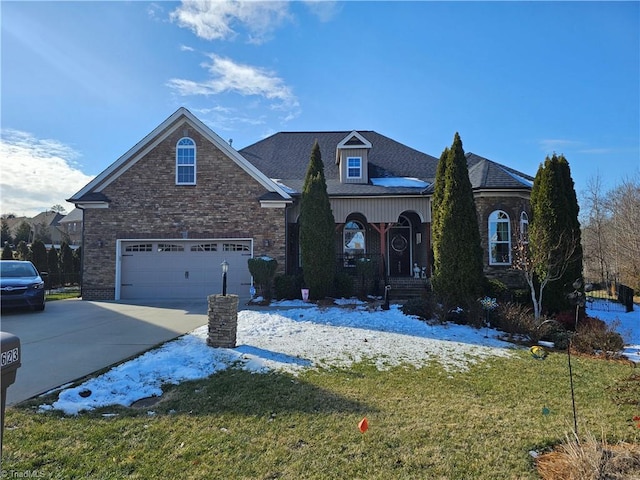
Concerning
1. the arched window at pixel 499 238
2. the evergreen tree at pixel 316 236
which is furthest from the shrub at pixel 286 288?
the arched window at pixel 499 238

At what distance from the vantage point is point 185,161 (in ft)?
49.8

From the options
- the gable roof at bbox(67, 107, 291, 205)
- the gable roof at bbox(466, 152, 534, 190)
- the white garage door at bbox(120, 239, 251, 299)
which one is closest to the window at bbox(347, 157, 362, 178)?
the gable roof at bbox(67, 107, 291, 205)

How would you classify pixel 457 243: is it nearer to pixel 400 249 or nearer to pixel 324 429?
pixel 400 249

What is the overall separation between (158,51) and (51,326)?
7.21 meters

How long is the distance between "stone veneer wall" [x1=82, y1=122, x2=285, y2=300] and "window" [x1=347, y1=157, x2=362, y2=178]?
161 inches

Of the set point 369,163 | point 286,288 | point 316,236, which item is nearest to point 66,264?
point 286,288

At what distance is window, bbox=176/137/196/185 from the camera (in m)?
15.1

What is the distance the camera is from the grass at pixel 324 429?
10.5 feet

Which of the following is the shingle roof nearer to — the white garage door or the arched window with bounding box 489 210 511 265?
the arched window with bounding box 489 210 511 265

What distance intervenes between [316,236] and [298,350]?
690 cm

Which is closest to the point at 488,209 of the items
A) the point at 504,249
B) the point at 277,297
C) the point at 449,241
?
the point at 504,249

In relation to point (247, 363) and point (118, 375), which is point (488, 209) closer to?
point (247, 363)

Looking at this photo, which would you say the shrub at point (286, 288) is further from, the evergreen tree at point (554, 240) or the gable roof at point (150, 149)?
the evergreen tree at point (554, 240)

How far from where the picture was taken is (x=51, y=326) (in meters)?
9.20
